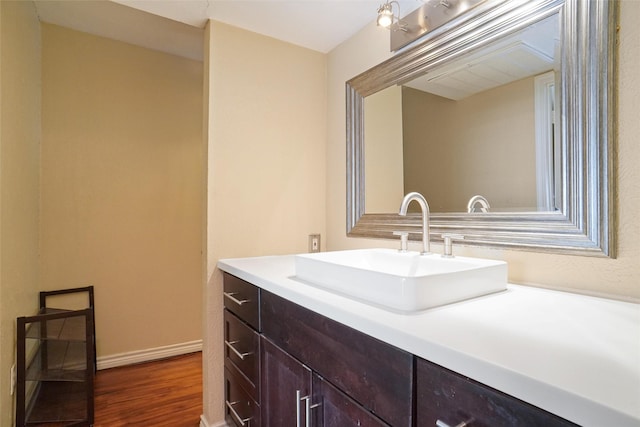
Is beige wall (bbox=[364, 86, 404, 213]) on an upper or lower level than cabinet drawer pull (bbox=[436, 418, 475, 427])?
upper

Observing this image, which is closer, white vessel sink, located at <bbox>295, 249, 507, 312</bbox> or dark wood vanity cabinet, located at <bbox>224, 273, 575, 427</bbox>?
dark wood vanity cabinet, located at <bbox>224, 273, 575, 427</bbox>

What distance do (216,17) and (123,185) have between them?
56.3 inches

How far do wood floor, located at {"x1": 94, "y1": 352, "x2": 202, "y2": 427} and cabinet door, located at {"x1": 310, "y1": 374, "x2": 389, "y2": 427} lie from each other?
48.0 inches

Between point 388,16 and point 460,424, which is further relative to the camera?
point 388,16

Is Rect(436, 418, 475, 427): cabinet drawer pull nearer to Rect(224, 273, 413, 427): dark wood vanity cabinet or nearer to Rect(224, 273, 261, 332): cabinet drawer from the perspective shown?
Rect(224, 273, 413, 427): dark wood vanity cabinet

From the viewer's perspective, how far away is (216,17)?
171 cm

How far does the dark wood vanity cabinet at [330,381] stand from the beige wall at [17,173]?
3.33 ft

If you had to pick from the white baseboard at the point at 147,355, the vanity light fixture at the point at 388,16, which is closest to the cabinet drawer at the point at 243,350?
the white baseboard at the point at 147,355

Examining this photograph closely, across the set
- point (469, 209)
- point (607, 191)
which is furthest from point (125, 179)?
point (607, 191)

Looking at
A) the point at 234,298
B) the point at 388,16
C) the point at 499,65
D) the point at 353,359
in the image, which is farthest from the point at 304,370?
the point at 388,16

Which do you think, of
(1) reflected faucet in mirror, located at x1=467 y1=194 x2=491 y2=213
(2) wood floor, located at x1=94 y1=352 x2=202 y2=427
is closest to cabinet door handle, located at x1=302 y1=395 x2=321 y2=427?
(1) reflected faucet in mirror, located at x1=467 y1=194 x2=491 y2=213

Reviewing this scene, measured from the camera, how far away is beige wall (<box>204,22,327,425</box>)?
5.63 ft

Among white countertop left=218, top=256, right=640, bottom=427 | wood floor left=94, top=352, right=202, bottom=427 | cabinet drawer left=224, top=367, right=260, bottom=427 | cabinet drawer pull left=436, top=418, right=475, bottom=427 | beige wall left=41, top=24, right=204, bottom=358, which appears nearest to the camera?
white countertop left=218, top=256, right=640, bottom=427

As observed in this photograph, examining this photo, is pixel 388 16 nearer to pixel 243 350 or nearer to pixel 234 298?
pixel 234 298
